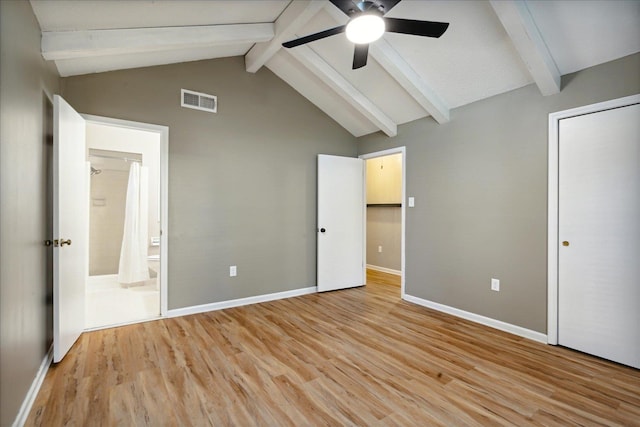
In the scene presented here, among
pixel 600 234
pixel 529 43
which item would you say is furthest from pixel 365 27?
pixel 600 234

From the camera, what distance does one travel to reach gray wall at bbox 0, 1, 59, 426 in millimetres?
1567

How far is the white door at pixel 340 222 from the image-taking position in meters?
4.51

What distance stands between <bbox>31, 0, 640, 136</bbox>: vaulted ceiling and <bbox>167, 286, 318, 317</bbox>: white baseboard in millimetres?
2572

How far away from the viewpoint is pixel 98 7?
2150mm

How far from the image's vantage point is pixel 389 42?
10.1 feet

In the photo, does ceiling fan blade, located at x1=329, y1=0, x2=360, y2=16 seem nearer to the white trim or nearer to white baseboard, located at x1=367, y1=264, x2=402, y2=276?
the white trim

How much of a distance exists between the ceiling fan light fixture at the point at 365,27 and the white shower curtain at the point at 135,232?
439cm

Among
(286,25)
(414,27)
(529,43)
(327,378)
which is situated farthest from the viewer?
(286,25)

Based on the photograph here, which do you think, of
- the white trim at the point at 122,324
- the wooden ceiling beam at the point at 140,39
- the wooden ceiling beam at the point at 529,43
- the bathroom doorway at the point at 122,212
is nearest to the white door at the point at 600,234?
the wooden ceiling beam at the point at 529,43

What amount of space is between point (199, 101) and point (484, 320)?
3965 mm

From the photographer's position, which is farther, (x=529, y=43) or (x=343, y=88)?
(x=343, y=88)

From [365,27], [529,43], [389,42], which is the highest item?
[389,42]

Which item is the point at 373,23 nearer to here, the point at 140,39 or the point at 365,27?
the point at 365,27

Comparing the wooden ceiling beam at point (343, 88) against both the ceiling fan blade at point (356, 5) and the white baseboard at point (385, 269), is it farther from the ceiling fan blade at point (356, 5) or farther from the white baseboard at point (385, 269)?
the white baseboard at point (385, 269)
